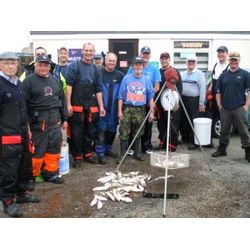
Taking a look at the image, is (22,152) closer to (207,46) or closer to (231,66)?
(231,66)

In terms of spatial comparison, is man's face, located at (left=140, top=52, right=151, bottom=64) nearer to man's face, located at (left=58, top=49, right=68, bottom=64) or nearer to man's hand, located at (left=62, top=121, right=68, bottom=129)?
man's face, located at (left=58, top=49, right=68, bottom=64)

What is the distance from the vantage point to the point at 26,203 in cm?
522

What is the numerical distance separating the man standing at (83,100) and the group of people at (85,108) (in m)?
0.02

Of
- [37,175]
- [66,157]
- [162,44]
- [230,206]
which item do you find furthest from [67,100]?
[162,44]

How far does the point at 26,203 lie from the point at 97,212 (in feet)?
3.34

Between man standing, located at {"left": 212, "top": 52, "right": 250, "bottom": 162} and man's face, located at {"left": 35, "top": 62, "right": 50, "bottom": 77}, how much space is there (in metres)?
3.43

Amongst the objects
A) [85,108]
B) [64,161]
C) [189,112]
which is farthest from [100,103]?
[189,112]

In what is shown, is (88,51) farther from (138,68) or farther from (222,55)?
(222,55)

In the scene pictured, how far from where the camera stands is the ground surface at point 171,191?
4918mm

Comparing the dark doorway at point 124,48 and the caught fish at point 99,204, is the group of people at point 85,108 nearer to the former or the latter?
the caught fish at point 99,204

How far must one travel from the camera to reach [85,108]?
6613 mm

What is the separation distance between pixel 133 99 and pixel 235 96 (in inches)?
75.2

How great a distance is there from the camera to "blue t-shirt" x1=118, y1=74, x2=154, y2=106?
270 inches

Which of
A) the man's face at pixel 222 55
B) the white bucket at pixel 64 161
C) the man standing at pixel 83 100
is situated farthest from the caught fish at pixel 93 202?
the man's face at pixel 222 55
